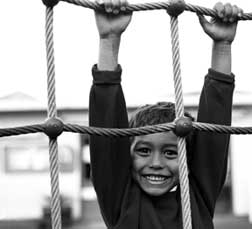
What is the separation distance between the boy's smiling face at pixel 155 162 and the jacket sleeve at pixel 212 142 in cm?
4

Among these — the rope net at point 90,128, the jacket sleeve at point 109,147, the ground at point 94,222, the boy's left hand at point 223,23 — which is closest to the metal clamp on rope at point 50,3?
the rope net at point 90,128

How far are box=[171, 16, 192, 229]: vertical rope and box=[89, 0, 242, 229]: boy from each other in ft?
0.14

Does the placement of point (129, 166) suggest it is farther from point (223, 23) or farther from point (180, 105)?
point (223, 23)

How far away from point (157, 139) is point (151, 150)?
2 centimetres

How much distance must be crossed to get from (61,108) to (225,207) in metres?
1.73

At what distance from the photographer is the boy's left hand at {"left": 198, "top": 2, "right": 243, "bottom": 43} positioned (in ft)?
3.01

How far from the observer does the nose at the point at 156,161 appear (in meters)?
0.92

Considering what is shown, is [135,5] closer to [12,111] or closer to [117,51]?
[117,51]

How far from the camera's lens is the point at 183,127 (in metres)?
0.89

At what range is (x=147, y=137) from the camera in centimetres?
93

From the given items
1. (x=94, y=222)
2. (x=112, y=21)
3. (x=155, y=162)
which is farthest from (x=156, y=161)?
(x=94, y=222)

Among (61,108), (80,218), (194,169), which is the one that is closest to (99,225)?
(80,218)

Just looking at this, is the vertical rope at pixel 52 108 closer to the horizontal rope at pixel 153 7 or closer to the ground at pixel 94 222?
the horizontal rope at pixel 153 7

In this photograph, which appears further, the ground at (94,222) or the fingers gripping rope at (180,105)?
the ground at (94,222)
